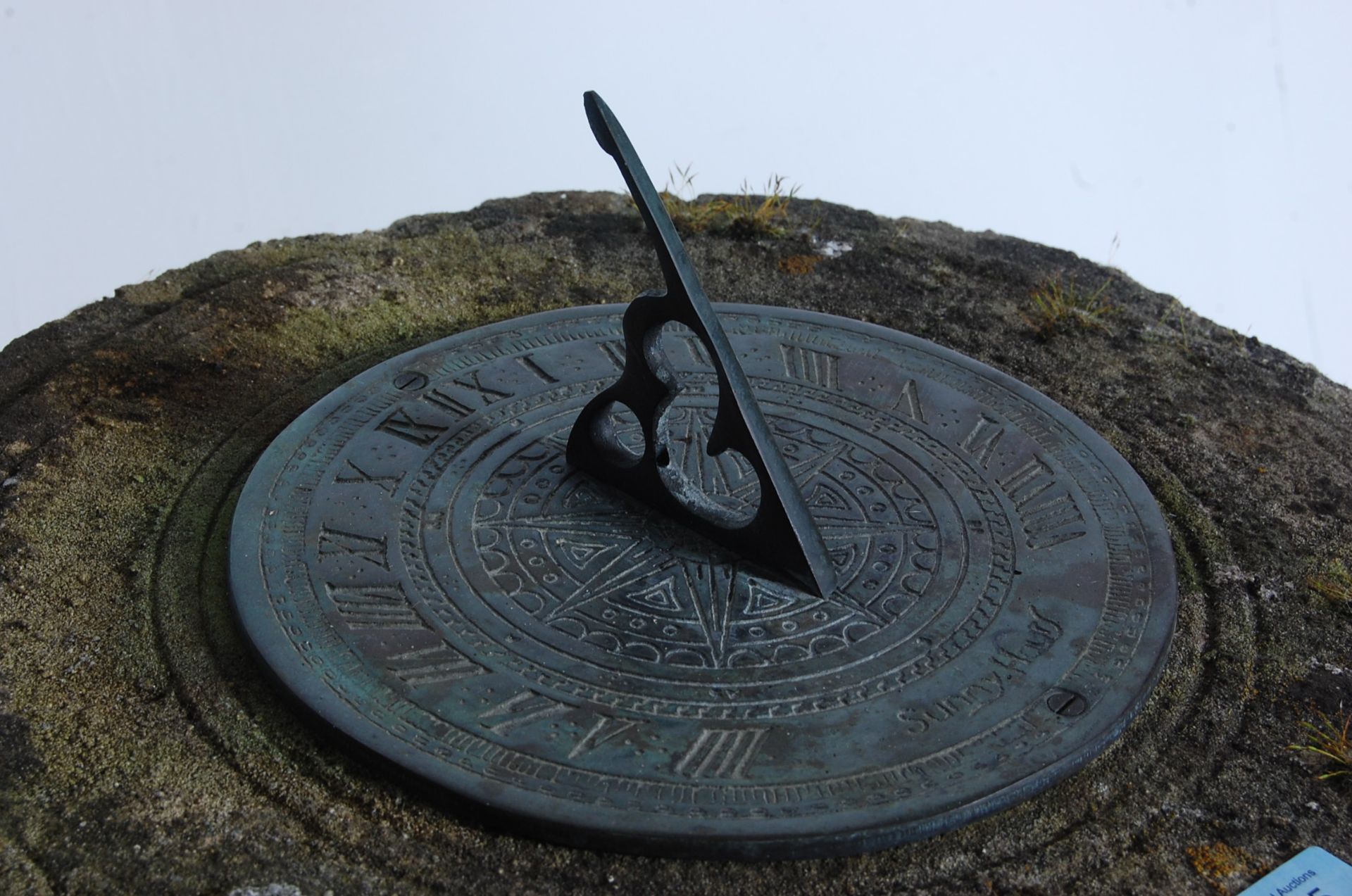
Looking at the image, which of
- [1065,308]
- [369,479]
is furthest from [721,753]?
[1065,308]

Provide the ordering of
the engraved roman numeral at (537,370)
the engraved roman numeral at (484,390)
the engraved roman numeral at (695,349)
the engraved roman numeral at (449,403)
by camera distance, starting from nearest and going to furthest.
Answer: the engraved roman numeral at (449,403), the engraved roman numeral at (484,390), the engraved roman numeral at (537,370), the engraved roman numeral at (695,349)

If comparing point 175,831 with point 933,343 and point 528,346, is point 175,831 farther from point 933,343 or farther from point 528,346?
point 933,343

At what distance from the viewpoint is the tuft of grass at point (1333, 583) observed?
410cm

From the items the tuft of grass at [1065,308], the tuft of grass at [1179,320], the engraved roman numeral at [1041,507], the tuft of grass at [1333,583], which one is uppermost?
the tuft of grass at [1179,320]

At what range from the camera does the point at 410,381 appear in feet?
15.9

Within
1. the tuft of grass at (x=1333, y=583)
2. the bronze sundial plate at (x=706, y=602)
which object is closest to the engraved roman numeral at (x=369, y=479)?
the bronze sundial plate at (x=706, y=602)

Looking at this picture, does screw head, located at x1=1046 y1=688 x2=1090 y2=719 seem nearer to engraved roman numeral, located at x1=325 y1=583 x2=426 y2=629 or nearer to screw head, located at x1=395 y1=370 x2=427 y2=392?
engraved roman numeral, located at x1=325 y1=583 x2=426 y2=629

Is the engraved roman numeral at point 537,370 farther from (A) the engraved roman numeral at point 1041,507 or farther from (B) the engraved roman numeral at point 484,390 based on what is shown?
(A) the engraved roman numeral at point 1041,507

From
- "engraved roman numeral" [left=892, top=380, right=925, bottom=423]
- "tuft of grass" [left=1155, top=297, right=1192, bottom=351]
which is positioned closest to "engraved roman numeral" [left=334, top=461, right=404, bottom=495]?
"engraved roman numeral" [left=892, top=380, right=925, bottom=423]

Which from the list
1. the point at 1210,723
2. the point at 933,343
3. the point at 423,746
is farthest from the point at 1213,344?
the point at 423,746

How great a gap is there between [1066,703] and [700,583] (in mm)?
1097

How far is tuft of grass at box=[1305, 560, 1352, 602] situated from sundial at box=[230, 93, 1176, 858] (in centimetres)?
54

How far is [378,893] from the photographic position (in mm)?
3066

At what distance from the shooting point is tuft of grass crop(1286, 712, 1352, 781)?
3.47 m
